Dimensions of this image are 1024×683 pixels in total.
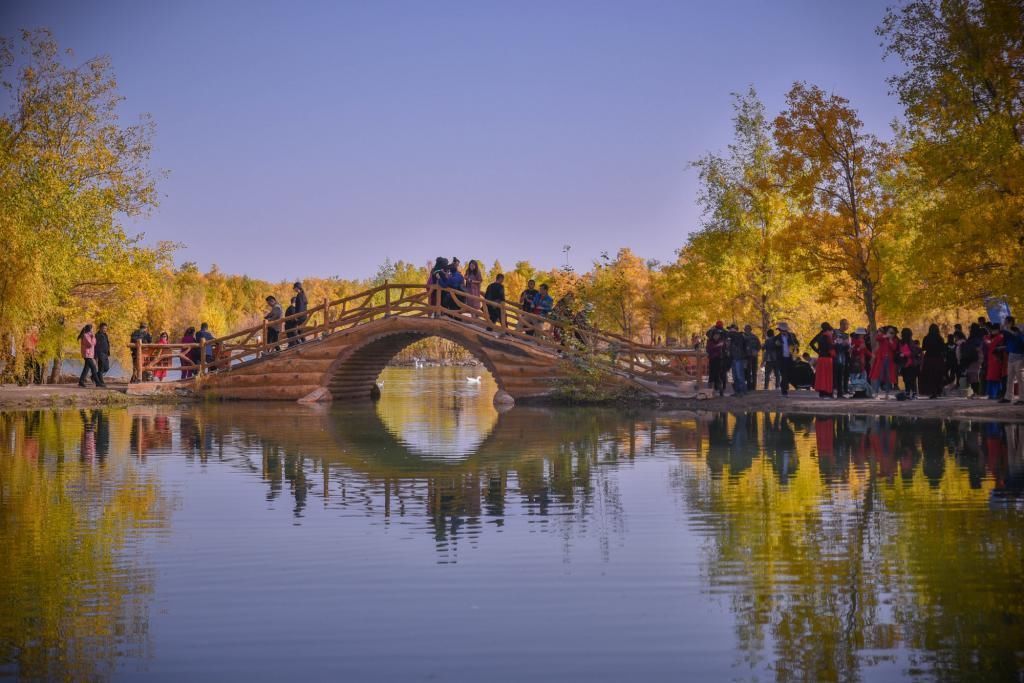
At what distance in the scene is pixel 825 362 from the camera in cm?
2709

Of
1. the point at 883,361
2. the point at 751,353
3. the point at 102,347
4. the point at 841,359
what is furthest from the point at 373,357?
the point at 883,361

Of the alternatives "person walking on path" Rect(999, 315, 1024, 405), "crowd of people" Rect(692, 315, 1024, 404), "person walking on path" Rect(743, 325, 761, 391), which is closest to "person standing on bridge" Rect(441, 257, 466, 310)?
"crowd of people" Rect(692, 315, 1024, 404)

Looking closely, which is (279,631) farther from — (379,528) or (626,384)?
(626,384)

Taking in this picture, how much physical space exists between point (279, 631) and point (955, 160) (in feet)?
67.8

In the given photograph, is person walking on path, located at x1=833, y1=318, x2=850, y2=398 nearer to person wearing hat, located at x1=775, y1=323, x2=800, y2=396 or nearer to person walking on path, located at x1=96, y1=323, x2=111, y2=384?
person wearing hat, located at x1=775, y1=323, x2=800, y2=396

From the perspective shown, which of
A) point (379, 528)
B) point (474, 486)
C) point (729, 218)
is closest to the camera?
point (379, 528)

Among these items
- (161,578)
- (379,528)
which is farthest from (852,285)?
(161,578)

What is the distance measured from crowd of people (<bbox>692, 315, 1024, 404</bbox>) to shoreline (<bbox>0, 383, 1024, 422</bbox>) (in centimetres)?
45

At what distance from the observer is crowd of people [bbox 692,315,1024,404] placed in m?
24.7

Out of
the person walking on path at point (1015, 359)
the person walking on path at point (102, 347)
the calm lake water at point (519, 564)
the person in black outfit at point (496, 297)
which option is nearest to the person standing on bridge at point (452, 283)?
the person in black outfit at point (496, 297)

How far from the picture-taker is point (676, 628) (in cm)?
747

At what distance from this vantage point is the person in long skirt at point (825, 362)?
26.7m

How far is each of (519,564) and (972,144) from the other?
1773 cm

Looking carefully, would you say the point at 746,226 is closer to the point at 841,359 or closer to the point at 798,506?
the point at 841,359
